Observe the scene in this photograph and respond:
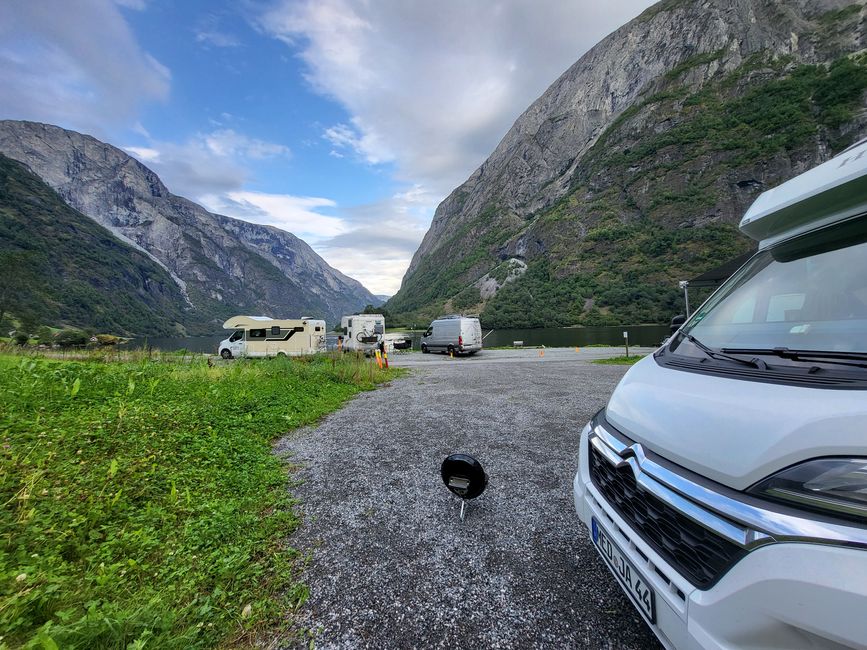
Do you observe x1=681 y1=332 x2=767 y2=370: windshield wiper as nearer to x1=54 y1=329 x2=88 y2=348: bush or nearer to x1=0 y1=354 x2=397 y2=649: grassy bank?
x1=0 y1=354 x2=397 y2=649: grassy bank

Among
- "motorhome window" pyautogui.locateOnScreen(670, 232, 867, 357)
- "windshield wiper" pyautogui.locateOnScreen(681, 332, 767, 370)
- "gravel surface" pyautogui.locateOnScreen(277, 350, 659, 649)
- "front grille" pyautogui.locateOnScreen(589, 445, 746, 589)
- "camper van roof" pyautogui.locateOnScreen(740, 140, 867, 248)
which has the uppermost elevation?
"camper van roof" pyautogui.locateOnScreen(740, 140, 867, 248)

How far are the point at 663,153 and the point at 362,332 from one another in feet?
433

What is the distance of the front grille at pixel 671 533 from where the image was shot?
1273 millimetres

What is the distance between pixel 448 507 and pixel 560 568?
1.23m

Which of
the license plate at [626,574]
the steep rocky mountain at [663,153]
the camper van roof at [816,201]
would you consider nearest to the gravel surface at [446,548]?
the license plate at [626,574]

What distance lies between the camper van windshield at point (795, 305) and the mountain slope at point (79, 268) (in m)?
125

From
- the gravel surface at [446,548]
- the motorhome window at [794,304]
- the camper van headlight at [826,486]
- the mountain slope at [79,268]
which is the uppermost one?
the mountain slope at [79,268]

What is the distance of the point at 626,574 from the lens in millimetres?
1760

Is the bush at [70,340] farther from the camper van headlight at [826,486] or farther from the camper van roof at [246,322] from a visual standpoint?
the camper van headlight at [826,486]

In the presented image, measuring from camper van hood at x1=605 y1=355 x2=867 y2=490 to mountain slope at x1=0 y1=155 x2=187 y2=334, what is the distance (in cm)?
12441

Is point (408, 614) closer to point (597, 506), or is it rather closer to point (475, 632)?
point (475, 632)

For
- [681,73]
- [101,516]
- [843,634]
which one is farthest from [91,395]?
[681,73]

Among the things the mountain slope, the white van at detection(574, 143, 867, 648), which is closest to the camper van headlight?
the white van at detection(574, 143, 867, 648)

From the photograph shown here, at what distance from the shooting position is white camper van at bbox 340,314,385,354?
25750 millimetres
